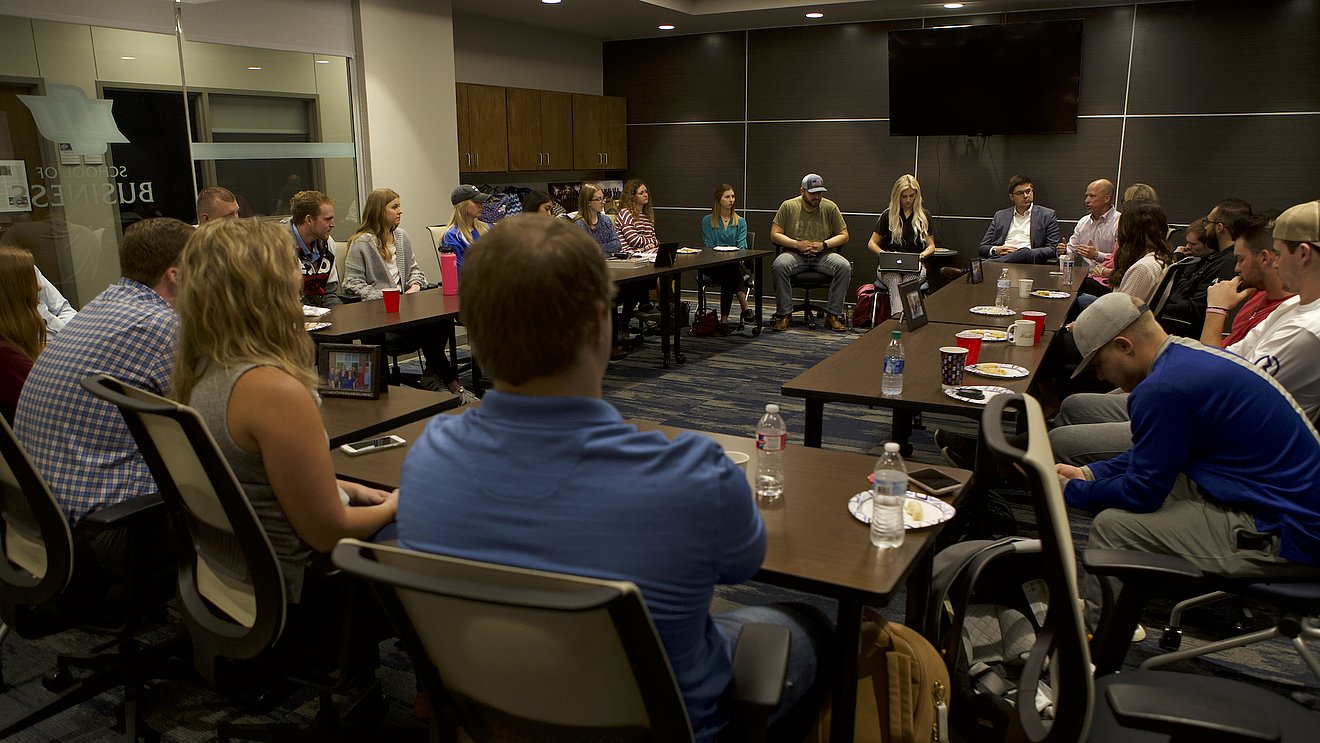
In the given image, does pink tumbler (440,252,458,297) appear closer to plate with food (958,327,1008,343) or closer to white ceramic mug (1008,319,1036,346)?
plate with food (958,327,1008,343)

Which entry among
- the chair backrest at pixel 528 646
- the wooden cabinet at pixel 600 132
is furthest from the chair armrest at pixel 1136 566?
the wooden cabinet at pixel 600 132

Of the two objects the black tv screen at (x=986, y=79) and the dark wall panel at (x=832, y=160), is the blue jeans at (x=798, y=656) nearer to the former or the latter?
the black tv screen at (x=986, y=79)

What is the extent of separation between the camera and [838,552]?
1.73m

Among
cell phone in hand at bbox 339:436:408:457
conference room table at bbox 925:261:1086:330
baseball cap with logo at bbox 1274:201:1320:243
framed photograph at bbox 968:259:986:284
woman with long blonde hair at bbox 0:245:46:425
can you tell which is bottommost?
cell phone in hand at bbox 339:436:408:457

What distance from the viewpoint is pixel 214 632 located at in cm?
191

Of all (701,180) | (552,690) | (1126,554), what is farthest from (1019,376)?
(701,180)

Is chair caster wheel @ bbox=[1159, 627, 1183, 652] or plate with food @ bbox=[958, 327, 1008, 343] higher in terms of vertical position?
plate with food @ bbox=[958, 327, 1008, 343]

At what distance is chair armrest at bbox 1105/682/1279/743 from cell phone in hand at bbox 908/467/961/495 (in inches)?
27.5

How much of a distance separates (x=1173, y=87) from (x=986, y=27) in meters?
1.59

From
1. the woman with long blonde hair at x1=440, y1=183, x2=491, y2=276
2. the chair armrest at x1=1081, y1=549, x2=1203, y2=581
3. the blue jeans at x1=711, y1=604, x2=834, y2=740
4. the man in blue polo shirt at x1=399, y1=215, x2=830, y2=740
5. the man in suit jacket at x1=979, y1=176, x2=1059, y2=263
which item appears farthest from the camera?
the man in suit jacket at x1=979, y1=176, x2=1059, y2=263

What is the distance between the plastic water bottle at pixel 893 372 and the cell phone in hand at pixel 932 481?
0.85m

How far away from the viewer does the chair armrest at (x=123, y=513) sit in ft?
6.43

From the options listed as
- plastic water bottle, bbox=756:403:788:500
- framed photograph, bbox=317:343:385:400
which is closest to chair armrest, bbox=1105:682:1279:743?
plastic water bottle, bbox=756:403:788:500

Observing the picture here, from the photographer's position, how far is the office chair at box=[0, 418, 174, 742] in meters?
2.01
